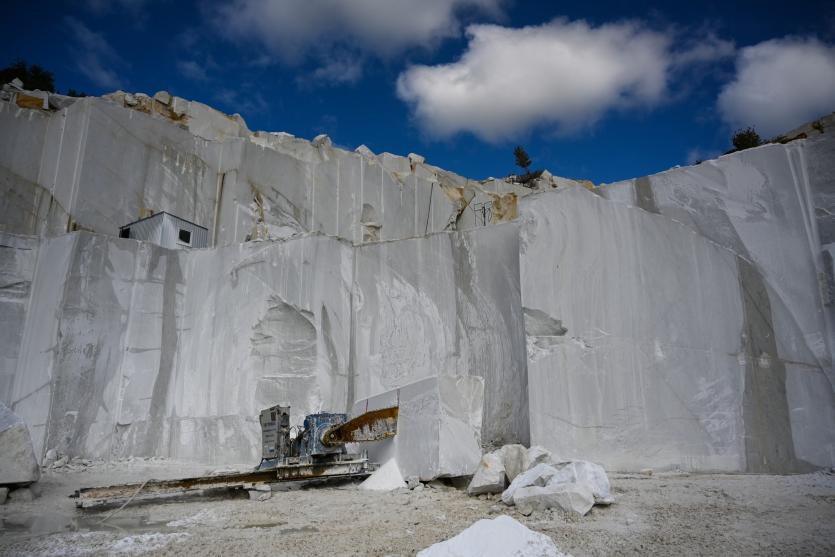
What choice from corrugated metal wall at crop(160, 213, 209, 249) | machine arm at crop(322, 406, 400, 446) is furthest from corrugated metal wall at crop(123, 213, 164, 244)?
machine arm at crop(322, 406, 400, 446)

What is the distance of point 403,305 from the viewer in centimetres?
1498

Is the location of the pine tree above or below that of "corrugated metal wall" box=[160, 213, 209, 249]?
above

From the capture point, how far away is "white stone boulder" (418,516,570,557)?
16.0ft

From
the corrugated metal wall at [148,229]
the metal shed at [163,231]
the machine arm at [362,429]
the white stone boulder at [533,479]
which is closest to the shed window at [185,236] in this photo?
the metal shed at [163,231]

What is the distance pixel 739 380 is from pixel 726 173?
11.2 ft

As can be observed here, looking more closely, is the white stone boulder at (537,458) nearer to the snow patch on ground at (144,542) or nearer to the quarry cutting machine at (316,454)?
the quarry cutting machine at (316,454)

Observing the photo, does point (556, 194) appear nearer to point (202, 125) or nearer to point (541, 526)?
point (541, 526)

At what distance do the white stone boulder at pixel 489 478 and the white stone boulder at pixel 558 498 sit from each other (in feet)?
3.56

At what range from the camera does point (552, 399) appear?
34.6ft

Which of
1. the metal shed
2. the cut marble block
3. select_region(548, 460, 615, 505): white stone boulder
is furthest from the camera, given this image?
the metal shed

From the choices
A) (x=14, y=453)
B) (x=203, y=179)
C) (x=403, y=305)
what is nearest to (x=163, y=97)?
(x=203, y=179)

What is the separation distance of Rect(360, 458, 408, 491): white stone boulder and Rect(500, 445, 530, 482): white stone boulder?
150 centimetres

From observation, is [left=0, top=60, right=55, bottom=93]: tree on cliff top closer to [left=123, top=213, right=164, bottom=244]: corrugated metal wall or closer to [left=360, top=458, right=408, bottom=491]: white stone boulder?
[left=123, top=213, right=164, bottom=244]: corrugated metal wall

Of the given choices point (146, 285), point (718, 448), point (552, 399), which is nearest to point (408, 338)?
point (552, 399)
